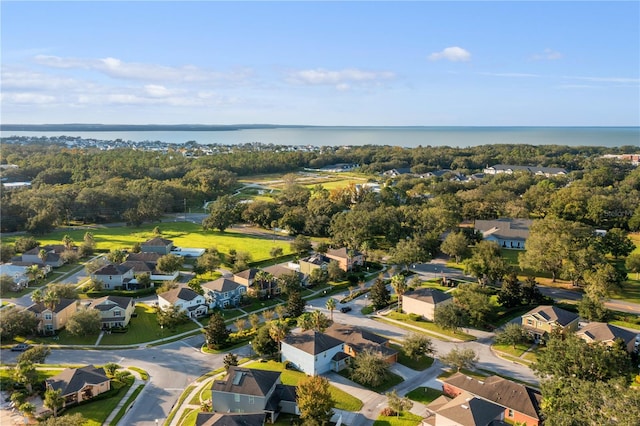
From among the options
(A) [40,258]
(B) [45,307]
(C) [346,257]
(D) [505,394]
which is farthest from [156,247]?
(D) [505,394]

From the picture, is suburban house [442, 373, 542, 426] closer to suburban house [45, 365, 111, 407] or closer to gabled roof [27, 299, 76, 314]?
suburban house [45, 365, 111, 407]

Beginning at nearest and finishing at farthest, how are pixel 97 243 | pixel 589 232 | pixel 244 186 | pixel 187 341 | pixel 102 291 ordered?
pixel 187 341
pixel 102 291
pixel 589 232
pixel 97 243
pixel 244 186

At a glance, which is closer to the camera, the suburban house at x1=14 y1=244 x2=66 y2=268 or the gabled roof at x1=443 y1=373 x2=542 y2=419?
the gabled roof at x1=443 y1=373 x2=542 y2=419

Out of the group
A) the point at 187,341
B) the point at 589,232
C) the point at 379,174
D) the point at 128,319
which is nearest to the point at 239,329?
the point at 187,341

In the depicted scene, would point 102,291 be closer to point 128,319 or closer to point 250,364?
point 128,319

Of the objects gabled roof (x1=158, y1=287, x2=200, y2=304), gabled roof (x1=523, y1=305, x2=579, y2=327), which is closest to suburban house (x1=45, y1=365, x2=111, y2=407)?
gabled roof (x1=158, y1=287, x2=200, y2=304)

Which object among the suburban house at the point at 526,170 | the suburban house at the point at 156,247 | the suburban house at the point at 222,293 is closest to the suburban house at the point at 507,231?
the suburban house at the point at 222,293
